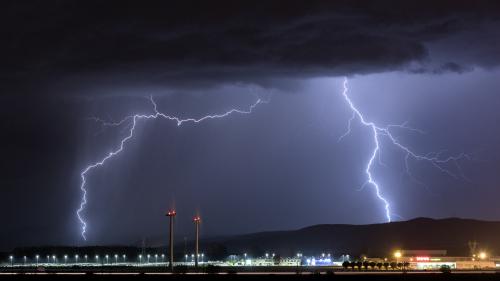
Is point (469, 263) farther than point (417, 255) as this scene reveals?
No

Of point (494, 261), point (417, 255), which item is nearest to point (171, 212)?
point (417, 255)

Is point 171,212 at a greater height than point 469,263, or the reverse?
point 171,212
